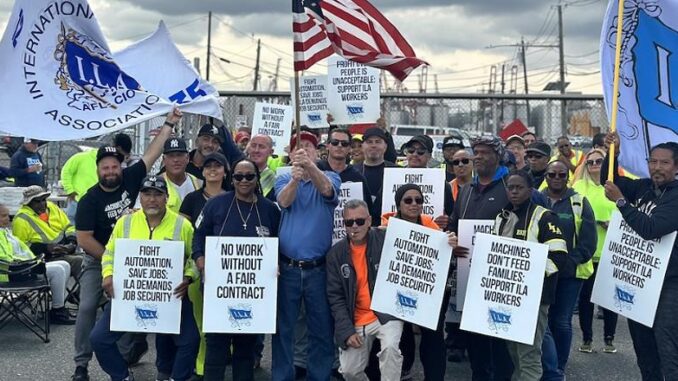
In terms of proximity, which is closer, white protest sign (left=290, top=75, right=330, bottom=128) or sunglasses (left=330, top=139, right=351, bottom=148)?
sunglasses (left=330, top=139, right=351, bottom=148)

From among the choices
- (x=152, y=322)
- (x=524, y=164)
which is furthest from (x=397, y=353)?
(x=524, y=164)

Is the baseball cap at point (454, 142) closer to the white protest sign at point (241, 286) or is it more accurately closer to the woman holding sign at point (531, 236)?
the woman holding sign at point (531, 236)

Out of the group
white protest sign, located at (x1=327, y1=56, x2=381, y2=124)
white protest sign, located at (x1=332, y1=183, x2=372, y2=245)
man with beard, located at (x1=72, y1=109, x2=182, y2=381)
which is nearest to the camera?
man with beard, located at (x1=72, y1=109, x2=182, y2=381)

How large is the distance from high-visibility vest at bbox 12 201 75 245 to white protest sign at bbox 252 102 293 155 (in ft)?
11.0

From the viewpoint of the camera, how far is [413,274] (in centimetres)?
616

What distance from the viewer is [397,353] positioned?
6.09 m

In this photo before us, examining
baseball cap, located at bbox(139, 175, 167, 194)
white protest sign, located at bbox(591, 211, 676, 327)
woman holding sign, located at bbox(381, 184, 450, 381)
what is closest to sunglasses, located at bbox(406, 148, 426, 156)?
woman holding sign, located at bbox(381, 184, 450, 381)

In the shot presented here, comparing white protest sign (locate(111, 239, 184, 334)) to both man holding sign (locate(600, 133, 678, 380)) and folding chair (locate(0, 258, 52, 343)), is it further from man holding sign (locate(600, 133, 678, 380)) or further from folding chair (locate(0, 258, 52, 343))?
man holding sign (locate(600, 133, 678, 380))

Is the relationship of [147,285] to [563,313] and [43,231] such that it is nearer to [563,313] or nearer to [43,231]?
[563,313]

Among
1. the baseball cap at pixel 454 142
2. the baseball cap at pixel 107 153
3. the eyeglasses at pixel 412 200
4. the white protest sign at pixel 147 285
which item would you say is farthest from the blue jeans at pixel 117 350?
the baseball cap at pixel 454 142

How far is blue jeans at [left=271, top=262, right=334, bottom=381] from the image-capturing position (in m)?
6.30

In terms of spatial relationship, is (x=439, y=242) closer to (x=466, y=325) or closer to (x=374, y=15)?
(x=466, y=325)

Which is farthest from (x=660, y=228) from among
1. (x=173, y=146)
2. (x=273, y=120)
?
(x=273, y=120)

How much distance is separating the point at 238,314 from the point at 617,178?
3.17 metres
